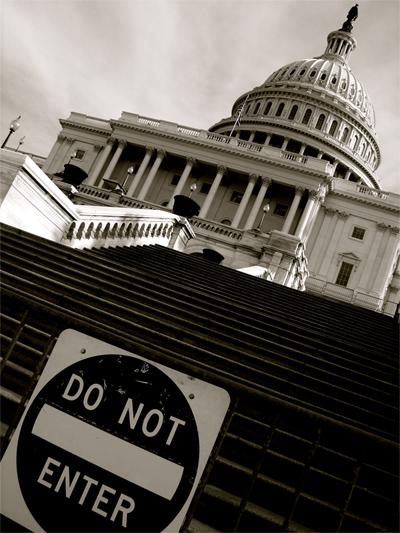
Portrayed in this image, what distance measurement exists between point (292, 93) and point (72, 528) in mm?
68503

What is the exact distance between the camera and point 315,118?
201 ft

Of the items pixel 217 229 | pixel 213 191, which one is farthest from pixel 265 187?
pixel 217 229

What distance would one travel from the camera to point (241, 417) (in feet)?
16.1

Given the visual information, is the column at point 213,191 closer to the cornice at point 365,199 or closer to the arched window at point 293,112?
the cornice at point 365,199

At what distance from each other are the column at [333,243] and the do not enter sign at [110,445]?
39.0 meters

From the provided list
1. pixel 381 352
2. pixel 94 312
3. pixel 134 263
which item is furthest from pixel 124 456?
pixel 134 263

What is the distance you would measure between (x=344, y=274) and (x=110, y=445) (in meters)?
39.5

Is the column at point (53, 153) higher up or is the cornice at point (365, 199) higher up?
the cornice at point (365, 199)

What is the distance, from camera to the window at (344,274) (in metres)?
39.1

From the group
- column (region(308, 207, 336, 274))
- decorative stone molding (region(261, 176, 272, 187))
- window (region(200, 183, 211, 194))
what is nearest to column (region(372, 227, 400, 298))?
column (region(308, 207, 336, 274))

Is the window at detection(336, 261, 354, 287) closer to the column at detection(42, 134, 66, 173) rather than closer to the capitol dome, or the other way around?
the capitol dome

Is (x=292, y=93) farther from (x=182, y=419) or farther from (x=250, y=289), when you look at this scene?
(x=182, y=419)

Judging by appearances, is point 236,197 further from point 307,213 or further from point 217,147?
point 307,213

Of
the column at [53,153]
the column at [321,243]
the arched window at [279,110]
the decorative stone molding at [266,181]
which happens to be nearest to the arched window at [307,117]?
the arched window at [279,110]
